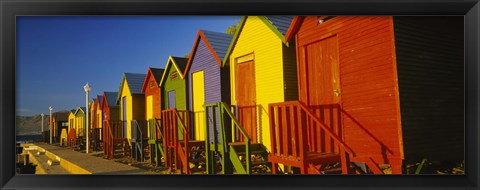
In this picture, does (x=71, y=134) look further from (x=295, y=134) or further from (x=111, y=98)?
(x=295, y=134)

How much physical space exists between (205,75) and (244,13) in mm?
6378

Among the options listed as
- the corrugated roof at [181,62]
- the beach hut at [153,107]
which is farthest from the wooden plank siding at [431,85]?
the beach hut at [153,107]

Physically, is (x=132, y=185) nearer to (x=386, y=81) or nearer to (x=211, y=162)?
(x=211, y=162)

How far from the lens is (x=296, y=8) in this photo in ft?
23.6

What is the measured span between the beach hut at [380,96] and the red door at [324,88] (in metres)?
0.02

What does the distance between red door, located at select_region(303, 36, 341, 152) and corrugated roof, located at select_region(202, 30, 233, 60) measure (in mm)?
4235

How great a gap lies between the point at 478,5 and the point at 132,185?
7344 mm

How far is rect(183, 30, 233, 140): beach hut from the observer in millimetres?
12508

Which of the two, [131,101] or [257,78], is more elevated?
[257,78]

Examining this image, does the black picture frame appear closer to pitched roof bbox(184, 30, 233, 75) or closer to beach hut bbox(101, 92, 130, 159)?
pitched roof bbox(184, 30, 233, 75)

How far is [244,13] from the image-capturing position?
284 inches

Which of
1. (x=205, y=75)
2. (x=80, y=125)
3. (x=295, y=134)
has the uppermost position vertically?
(x=205, y=75)

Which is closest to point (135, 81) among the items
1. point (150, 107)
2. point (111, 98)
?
point (150, 107)

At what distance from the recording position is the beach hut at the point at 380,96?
735 cm
